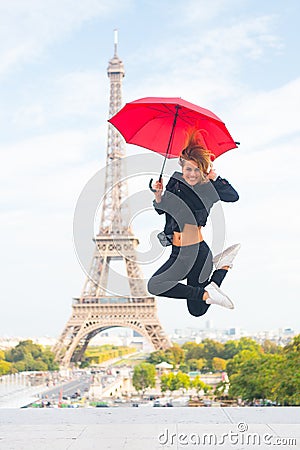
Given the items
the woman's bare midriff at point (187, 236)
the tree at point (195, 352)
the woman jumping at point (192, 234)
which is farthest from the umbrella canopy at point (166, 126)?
the tree at point (195, 352)

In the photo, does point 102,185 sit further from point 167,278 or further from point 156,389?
point 156,389

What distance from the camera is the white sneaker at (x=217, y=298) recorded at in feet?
16.5

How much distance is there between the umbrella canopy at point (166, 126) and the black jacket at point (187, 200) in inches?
14.5

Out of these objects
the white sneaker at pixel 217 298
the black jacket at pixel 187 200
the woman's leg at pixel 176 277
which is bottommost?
the white sneaker at pixel 217 298

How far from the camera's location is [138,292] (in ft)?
125

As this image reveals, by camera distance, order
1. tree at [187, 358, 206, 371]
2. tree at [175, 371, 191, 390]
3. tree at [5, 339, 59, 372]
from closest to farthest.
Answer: tree at [175, 371, 191, 390], tree at [5, 339, 59, 372], tree at [187, 358, 206, 371]

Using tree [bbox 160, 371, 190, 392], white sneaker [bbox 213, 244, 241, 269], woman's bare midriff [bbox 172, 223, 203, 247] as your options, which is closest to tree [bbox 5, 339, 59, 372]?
tree [bbox 160, 371, 190, 392]

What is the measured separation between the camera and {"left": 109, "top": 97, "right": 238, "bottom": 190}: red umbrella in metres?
5.26

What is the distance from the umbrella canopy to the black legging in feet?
2.87

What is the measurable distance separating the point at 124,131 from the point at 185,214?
3.20 feet

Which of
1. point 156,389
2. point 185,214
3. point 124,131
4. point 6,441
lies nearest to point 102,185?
point 124,131

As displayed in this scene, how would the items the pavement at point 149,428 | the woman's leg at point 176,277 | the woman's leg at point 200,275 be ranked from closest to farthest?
the woman's leg at point 176,277 → the woman's leg at point 200,275 → the pavement at point 149,428

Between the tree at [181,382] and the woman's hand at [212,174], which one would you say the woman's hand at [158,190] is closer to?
the woman's hand at [212,174]

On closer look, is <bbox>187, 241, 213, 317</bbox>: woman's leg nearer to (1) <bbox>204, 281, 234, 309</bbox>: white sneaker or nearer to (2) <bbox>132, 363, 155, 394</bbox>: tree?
(1) <bbox>204, 281, 234, 309</bbox>: white sneaker
